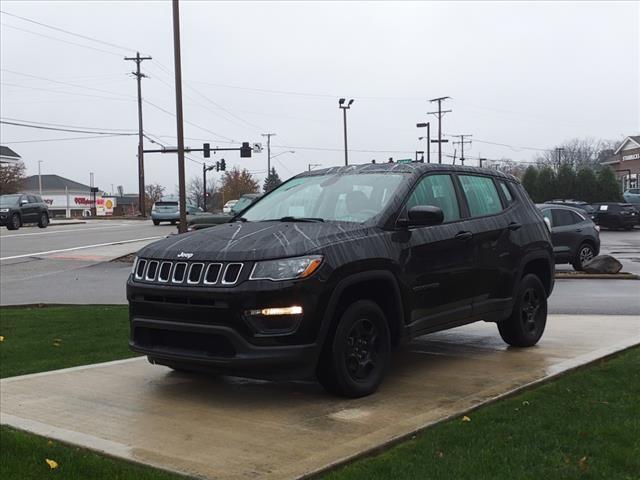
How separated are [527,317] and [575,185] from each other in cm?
4910

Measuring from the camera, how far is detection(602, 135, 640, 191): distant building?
244ft

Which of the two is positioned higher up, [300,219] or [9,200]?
[300,219]

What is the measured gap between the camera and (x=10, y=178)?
66875 mm

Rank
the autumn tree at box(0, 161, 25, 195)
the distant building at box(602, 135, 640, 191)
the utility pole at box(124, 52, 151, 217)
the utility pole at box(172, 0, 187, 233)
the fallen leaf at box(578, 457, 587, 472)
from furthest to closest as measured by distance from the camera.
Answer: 1. the distant building at box(602, 135, 640, 191)
2. the autumn tree at box(0, 161, 25, 195)
3. the utility pole at box(124, 52, 151, 217)
4. the utility pole at box(172, 0, 187, 233)
5. the fallen leaf at box(578, 457, 587, 472)

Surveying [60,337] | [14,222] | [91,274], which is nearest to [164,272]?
[60,337]

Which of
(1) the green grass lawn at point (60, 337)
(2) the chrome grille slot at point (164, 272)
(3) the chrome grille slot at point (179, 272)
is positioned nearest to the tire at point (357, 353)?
(3) the chrome grille slot at point (179, 272)

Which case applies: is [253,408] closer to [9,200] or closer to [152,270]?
[152,270]

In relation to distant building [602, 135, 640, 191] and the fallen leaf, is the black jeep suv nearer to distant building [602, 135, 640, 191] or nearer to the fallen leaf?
the fallen leaf

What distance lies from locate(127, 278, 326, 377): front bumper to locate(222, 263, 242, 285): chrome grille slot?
2.4 inches

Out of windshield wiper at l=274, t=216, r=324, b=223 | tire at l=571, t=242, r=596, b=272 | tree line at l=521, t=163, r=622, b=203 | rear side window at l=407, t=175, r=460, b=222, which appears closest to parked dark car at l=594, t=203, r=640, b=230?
tree line at l=521, t=163, r=622, b=203

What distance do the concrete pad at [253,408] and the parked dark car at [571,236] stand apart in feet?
30.6

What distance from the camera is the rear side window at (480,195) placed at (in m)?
Result: 6.55

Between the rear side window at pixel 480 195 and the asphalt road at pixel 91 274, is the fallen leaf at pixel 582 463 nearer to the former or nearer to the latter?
the rear side window at pixel 480 195

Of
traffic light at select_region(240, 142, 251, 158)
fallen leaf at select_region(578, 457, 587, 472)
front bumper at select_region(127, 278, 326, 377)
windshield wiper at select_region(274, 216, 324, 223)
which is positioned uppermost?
traffic light at select_region(240, 142, 251, 158)
